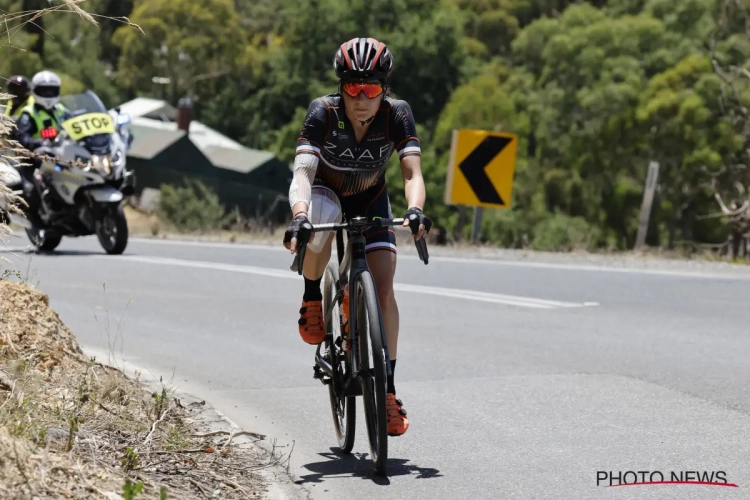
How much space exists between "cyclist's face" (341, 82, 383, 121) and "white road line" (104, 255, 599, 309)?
6512mm

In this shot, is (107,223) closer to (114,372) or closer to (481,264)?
(481,264)

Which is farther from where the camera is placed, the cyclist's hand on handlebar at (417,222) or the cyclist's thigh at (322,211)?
the cyclist's thigh at (322,211)

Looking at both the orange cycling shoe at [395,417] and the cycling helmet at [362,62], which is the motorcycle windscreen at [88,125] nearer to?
the cycling helmet at [362,62]

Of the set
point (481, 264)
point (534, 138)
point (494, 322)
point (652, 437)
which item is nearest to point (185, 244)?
point (481, 264)

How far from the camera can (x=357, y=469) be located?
6.33 meters

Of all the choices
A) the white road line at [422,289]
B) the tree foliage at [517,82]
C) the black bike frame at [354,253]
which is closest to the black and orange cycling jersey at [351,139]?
the black bike frame at [354,253]

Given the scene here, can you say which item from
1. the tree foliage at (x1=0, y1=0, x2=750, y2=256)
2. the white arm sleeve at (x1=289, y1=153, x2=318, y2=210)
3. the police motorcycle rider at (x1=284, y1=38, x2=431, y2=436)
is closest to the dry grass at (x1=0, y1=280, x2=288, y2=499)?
the police motorcycle rider at (x1=284, y1=38, x2=431, y2=436)

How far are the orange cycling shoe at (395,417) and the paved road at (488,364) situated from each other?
207 mm

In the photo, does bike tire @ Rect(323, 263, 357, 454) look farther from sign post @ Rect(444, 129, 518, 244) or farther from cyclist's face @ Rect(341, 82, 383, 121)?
sign post @ Rect(444, 129, 518, 244)

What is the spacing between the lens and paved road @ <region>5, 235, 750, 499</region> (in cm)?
623

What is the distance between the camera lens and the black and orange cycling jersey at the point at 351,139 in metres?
6.41

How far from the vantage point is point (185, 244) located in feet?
67.7

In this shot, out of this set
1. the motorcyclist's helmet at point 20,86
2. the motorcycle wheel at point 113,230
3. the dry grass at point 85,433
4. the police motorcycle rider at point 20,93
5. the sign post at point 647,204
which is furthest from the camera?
the sign post at point 647,204

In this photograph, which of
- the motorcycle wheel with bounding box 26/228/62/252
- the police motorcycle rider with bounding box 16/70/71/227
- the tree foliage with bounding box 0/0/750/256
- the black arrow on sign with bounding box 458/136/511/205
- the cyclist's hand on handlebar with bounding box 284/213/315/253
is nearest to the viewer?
the cyclist's hand on handlebar with bounding box 284/213/315/253
